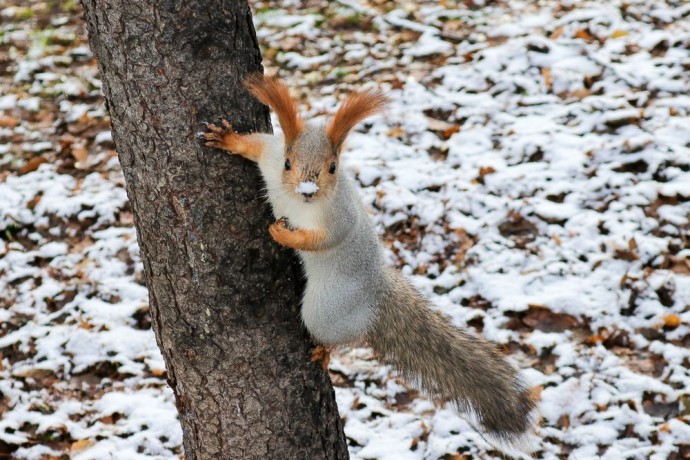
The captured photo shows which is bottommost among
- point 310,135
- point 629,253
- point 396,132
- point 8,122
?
point 629,253

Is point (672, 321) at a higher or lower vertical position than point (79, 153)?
lower

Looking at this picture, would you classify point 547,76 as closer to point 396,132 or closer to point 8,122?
point 396,132

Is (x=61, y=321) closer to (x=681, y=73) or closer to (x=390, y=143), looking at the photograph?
(x=390, y=143)

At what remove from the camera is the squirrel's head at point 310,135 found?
1926 mm

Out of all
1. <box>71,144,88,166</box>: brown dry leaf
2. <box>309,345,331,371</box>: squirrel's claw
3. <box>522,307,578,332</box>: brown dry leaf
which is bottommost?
<box>522,307,578,332</box>: brown dry leaf

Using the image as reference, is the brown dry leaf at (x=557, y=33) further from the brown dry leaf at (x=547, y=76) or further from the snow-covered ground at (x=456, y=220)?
the brown dry leaf at (x=547, y=76)

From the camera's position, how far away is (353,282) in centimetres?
232

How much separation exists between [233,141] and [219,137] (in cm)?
4

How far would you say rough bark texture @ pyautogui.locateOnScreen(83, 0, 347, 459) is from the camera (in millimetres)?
1830

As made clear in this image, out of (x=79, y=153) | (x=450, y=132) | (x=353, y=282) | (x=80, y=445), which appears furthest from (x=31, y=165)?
(x=353, y=282)

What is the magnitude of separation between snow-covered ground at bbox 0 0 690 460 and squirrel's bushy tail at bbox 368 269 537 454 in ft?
1.87

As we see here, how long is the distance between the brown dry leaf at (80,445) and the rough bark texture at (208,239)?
755mm

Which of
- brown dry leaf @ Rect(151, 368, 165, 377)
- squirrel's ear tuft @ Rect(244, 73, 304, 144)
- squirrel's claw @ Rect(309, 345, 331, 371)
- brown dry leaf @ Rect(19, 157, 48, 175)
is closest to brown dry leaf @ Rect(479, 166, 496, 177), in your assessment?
brown dry leaf @ Rect(151, 368, 165, 377)

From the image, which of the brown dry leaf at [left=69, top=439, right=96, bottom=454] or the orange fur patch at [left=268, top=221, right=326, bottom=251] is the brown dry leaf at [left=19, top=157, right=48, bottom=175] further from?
the orange fur patch at [left=268, top=221, right=326, bottom=251]
